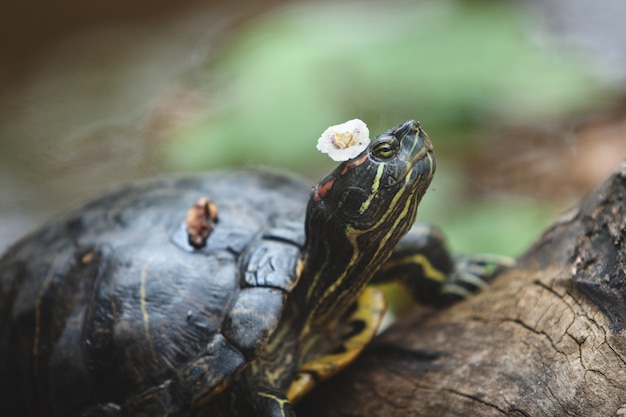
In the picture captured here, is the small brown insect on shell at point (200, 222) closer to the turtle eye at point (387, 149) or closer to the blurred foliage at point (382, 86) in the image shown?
the turtle eye at point (387, 149)

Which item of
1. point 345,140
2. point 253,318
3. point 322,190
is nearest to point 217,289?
point 253,318

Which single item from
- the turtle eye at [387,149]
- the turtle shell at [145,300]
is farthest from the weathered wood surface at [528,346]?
the turtle eye at [387,149]

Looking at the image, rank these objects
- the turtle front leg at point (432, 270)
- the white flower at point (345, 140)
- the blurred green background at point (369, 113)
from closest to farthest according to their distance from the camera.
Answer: the white flower at point (345, 140), the turtle front leg at point (432, 270), the blurred green background at point (369, 113)

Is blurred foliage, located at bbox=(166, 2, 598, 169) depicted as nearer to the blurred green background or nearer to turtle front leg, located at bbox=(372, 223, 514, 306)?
the blurred green background

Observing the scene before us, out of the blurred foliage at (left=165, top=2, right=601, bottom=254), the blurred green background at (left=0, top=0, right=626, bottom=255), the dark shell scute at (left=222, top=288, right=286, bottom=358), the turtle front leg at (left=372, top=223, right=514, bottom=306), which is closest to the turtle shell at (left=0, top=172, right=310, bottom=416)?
the dark shell scute at (left=222, top=288, right=286, bottom=358)

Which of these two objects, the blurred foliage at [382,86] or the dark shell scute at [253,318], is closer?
the dark shell scute at [253,318]

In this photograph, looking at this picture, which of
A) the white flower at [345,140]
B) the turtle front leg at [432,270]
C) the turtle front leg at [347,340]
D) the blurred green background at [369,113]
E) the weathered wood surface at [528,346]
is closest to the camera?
the weathered wood surface at [528,346]

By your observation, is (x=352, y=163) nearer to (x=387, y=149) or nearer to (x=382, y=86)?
(x=387, y=149)
